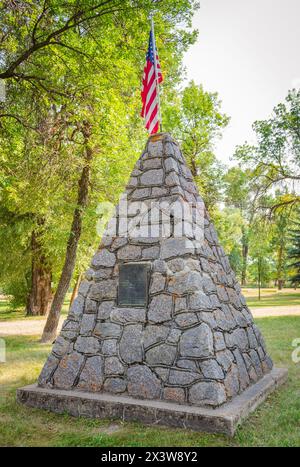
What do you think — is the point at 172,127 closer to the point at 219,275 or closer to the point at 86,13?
the point at 86,13

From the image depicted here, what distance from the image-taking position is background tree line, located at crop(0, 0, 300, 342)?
7395mm

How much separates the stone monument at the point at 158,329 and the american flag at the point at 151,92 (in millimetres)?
218

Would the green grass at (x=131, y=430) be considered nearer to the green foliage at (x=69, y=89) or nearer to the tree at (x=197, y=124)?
the green foliage at (x=69, y=89)

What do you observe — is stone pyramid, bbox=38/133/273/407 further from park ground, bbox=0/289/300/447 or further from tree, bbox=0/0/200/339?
tree, bbox=0/0/200/339

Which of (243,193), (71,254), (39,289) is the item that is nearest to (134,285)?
(71,254)

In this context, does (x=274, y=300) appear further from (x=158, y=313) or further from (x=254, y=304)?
(x=158, y=313)

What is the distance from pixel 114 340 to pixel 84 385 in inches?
26.5

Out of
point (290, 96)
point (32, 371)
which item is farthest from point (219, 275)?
point (290, 96)

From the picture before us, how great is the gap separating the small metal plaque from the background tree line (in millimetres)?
2911

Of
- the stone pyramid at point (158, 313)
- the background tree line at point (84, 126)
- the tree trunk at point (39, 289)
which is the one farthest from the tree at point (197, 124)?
the stone pyramid at point (158, 313)

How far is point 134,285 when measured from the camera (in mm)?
4961

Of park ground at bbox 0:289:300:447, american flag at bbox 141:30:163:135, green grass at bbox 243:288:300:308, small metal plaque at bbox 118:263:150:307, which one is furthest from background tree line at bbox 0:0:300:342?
green grass at bbox 243:288:300:308

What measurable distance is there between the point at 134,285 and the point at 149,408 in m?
1.46

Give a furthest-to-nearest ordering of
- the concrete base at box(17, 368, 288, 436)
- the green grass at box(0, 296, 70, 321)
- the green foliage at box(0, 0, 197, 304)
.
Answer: the green grass at box(0, 296, 70, 321), the green foliage at box(0, 0, 197, 304), the concrete base at box(17, 368, 288, 436)
